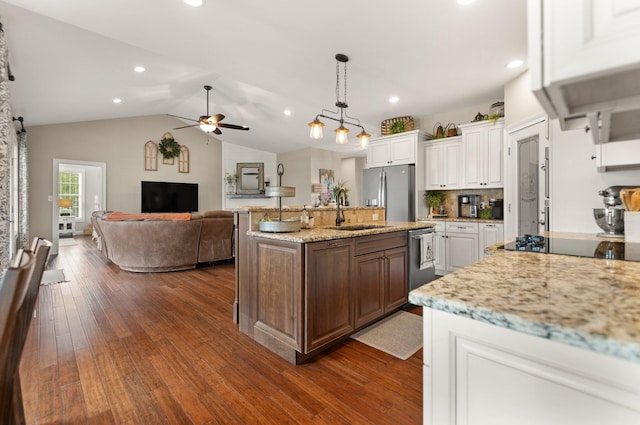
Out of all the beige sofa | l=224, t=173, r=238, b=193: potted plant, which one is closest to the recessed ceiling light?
the beige sofa

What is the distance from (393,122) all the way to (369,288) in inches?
143

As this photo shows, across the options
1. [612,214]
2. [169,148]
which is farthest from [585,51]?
[169,148]

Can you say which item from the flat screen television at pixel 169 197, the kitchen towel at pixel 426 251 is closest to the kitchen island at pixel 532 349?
the kitchen towel at pixel 426 251

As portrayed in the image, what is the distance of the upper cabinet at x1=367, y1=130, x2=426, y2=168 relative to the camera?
494cm

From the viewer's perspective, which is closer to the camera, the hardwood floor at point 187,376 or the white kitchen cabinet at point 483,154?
the hardwood floor at point 187,376

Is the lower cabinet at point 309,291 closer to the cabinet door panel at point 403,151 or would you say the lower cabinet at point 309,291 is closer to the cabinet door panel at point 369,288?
the cabinet door panel at point 369,288

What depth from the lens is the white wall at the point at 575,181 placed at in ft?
7.20

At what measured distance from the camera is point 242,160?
1019 centimetres

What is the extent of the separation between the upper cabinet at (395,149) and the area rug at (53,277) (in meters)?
5.11

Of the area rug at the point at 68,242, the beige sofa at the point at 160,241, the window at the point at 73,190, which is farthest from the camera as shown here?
the window at the point at 73,190

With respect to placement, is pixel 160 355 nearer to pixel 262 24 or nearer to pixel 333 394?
pixel 333 394

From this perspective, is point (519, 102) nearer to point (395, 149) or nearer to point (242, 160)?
point (395, 149)

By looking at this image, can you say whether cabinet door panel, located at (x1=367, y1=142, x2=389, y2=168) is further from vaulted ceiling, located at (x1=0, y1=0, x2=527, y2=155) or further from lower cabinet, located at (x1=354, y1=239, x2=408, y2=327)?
lower cabinet, located at (x1=354, y1=239, x2=408, y2=327)

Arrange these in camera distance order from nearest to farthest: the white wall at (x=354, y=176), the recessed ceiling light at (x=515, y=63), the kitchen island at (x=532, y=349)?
the kitchen island at (x=532, y=349) → the recessed ceiling light at (x=515, y=63) → the white wall at (x=354, y=176)
